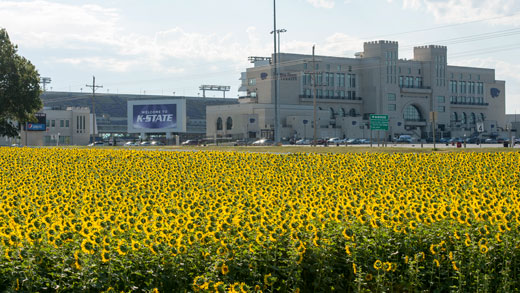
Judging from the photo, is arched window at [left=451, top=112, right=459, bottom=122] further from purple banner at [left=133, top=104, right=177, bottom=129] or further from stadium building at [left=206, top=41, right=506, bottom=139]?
purple banner at [left=133, top=104, right=177, bottom=129]

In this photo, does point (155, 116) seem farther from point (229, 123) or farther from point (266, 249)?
point (266, 249)

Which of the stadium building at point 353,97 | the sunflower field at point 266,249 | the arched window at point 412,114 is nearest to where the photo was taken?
the sunflower field at point 266,249

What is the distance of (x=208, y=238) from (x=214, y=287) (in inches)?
50.0

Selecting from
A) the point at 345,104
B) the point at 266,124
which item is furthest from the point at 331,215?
the point at 345,104

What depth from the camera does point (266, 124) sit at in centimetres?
12688

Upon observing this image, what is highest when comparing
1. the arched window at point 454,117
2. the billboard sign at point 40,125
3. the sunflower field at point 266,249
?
the arched window at point 454,117

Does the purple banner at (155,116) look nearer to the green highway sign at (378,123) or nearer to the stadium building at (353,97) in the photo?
the stadium building at (353,97)

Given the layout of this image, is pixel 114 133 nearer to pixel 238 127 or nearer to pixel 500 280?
pixel 238 127

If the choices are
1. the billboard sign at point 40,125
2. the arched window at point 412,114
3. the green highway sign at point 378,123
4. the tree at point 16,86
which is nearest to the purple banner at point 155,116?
the billboard sign at point 40,125

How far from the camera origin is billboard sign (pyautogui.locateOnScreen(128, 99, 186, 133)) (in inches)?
4791

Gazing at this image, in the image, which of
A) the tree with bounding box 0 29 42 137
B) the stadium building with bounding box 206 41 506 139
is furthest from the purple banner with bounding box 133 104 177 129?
the tree with bounding box 0 29 42 137

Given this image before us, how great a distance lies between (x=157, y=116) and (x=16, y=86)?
200ft

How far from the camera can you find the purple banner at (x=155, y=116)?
400 feet

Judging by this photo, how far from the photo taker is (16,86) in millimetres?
62969
